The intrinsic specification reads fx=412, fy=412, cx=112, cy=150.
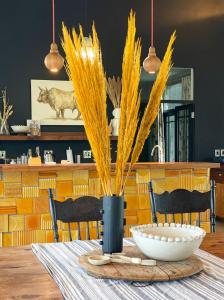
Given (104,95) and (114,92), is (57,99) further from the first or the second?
(104,95)

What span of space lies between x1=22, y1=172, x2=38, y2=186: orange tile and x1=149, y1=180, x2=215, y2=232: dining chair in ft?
4.01

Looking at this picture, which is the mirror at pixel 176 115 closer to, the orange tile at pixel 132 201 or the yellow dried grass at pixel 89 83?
the orange tile at pixel 132 201

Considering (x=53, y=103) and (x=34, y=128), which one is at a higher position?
(x=53, y=103)

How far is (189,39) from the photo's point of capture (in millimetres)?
6359

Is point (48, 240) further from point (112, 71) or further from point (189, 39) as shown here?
point (189, 39)

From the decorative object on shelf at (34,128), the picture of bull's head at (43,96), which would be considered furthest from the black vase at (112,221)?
the picture of bull's head at (43,96)

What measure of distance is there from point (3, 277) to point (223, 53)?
600 cm

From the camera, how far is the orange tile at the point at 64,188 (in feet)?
10.3

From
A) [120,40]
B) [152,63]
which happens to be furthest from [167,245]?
[120,40]

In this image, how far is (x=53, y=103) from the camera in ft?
18.8

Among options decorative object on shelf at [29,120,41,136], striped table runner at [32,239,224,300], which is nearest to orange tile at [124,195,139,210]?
striped table runner at [32,239,224,300]

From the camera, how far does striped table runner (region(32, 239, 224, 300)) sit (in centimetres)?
108

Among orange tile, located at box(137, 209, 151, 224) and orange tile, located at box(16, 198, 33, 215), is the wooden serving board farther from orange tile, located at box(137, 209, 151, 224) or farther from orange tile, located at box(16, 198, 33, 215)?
orange tile, located at box(137, 209, 151, 224)

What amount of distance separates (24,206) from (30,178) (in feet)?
0.69
